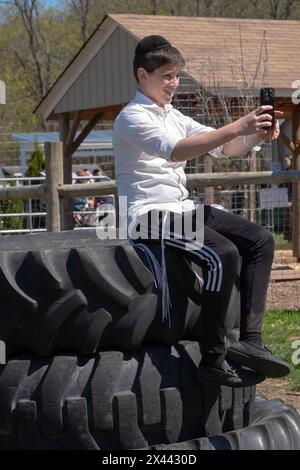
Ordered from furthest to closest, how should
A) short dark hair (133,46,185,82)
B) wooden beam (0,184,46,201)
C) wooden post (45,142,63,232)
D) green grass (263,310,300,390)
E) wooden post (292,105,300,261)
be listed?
wooden post (292,105,300,261) < wooden beam (0,184,46,201) < wooden post (45,142,63,232) < green grass (263,310,300,390) < short dark hair (133,46,185,82)

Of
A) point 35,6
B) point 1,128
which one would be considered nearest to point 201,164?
point 1,128

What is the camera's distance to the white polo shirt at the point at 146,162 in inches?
149

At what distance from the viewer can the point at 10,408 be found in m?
3.63

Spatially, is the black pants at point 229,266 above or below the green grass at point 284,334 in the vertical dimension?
→ above

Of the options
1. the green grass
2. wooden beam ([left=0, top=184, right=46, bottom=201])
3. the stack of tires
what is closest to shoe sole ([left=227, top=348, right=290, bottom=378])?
the stack of tires

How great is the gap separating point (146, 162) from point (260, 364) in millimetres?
915

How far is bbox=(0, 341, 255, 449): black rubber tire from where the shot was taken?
142 inches

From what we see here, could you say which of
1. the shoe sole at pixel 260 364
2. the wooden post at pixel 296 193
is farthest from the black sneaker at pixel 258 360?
the wooden post at pixel 296 193

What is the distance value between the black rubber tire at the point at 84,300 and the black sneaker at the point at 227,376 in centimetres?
19

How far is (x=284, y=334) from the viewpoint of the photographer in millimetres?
7434

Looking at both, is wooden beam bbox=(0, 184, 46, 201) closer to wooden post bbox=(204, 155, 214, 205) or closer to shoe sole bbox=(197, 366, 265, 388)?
wooden post bbox=(204, 155, 214, 205)

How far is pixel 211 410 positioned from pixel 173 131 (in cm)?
116

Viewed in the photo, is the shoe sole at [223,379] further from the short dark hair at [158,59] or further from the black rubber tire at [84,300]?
the short dark hair at [158,59]
